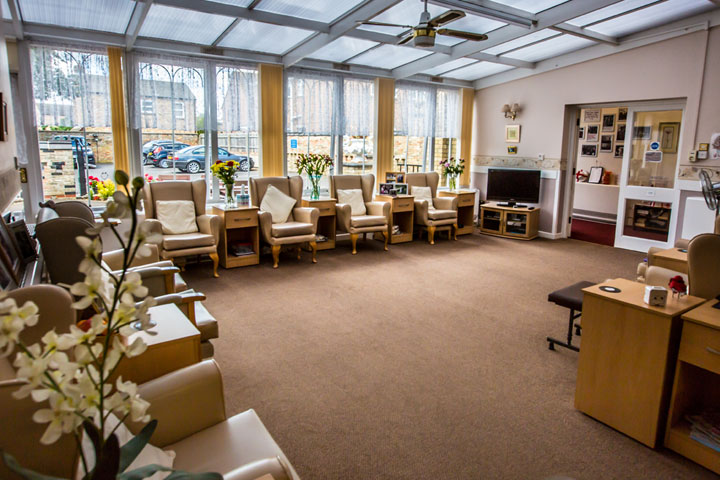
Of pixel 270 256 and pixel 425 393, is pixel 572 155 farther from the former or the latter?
pixel 425 393

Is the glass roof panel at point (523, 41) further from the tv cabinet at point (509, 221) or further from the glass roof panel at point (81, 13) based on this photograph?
the glass roof panel at point (81, 13)

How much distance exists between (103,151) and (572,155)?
7.04 metres

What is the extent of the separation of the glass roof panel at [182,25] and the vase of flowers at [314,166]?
6.49ft

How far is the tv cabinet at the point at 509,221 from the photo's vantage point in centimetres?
784

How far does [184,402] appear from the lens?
185 cm

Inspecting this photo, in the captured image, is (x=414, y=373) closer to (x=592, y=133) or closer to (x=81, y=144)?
(x=81, y=144)

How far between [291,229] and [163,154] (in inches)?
81.8

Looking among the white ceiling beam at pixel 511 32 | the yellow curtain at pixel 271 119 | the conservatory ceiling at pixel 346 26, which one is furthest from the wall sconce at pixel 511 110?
the yellow curtain at pixel 271 119

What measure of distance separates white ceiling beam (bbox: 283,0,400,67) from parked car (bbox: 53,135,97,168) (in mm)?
2823

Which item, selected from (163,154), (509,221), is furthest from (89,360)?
(509,221)

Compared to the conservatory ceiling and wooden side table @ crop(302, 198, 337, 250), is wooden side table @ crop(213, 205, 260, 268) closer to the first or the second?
wooden side table @ crop(302, 198, 337, 250)

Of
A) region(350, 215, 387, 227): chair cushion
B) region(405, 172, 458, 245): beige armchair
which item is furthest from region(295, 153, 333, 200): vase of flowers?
A: region(405, 172, 458, 245): beige armchair

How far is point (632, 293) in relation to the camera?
2.63m

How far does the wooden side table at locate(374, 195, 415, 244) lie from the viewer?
7262 mm
